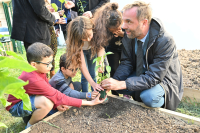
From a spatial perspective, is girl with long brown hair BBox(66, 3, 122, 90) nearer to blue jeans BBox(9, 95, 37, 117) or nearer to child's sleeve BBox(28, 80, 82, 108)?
child's sleeve BBox(28, 80, 82, 108)

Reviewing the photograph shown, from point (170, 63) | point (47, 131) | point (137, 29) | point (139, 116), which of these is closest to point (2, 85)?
point (47, 131)

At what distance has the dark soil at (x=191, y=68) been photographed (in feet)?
8.09

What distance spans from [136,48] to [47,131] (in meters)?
1.34

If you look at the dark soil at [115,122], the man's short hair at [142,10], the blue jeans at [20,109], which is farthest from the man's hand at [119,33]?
the blue jeans at [20,109]

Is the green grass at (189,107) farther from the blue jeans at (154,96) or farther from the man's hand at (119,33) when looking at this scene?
the man's hand at (119,33)

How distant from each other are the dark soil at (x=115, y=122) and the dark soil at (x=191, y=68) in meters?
1.11

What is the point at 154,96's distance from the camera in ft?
5.41

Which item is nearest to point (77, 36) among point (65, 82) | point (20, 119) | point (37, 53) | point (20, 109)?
point (37, 53)

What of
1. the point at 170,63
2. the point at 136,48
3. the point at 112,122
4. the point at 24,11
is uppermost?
the point at 24,11

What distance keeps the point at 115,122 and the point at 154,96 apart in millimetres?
483

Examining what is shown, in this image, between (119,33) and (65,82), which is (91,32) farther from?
(65,82)

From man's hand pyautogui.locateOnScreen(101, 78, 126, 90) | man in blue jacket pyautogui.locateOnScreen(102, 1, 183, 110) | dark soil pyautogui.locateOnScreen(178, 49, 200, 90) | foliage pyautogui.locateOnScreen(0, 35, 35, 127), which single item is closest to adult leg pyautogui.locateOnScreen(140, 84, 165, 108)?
man in blue jacket pyautogui.locateOnScreen(102, 1, 183, 110)

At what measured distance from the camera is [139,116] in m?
1.64

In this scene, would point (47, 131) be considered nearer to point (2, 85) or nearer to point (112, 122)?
point (112, 122)
